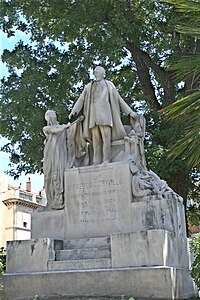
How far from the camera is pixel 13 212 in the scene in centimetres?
4847

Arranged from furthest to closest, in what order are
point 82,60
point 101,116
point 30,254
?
1. point 82,60
2. point 101,116
3. point 30,254

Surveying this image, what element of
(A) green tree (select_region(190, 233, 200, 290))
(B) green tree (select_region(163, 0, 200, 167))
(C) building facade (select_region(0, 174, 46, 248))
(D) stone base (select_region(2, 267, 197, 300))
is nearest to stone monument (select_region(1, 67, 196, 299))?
(D) stone base (select_region(2, 267, 197, 300))

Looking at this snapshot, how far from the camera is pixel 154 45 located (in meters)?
20.1

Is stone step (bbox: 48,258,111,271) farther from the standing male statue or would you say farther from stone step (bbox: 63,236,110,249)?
the standing male statue

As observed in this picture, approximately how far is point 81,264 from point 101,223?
1.24m

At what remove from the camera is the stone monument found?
963 cm

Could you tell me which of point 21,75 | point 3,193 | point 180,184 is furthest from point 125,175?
point 3,193

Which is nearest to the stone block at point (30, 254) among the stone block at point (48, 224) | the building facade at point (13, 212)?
the stone block at point (48, 224)

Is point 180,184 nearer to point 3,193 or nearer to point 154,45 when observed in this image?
point 154,45

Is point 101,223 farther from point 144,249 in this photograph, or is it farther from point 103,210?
point 144,249

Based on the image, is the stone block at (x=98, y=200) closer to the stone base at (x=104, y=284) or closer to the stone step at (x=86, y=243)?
the stone step at (x=86, y=243)

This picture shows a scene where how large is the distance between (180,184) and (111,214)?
7.97 meters

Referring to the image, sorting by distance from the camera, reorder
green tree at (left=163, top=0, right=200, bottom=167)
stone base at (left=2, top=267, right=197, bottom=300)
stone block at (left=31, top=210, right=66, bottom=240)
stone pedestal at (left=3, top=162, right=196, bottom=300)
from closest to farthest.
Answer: green tree at (left=163, top=0, right=200, bottom=167), stone base at (left=2, top=267, right=197, bottom=300), stone pedestal at (left=3, top=162, right=196, bottom=300), stone block at (left=31, top=210, right=66, bottom=240)

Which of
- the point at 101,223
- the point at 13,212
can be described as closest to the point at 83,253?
the point at 101,223
